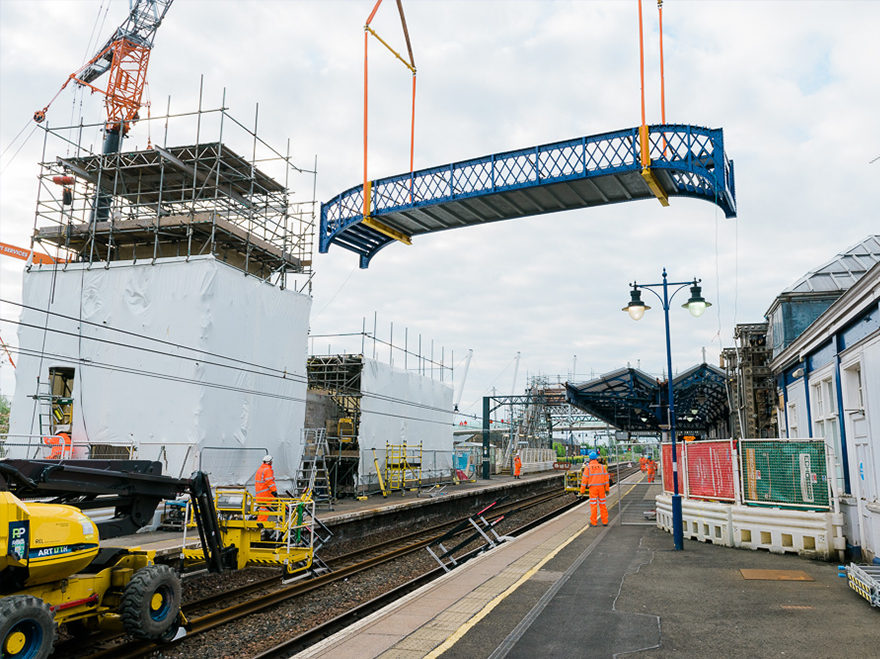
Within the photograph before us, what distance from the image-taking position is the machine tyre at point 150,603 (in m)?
7.52

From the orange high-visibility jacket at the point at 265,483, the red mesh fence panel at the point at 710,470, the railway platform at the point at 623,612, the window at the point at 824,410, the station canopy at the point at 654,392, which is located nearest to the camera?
the railway platform at the point at 623,612

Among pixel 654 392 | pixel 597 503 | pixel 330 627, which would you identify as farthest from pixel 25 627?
pixel 654 392

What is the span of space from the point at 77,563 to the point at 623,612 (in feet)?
20.9

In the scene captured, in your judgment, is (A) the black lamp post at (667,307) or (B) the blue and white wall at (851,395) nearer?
(B) the blue and white wall at (851,395)

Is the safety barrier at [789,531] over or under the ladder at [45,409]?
under

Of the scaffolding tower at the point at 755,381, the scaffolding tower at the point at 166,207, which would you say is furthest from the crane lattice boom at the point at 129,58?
the scaffolding tower at the point at 755,381

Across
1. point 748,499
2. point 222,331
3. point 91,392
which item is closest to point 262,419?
point 222,331

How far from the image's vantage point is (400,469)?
97.3ft

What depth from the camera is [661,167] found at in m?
12.0

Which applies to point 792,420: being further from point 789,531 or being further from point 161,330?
point 161,330

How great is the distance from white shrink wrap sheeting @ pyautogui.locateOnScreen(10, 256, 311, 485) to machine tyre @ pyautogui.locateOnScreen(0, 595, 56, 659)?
545 inches

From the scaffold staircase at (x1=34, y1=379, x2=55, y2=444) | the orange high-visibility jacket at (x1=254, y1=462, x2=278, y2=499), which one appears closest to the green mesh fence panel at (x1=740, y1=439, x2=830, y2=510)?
the orange high-visibility jacket at (x1=254, y1=462, x2=278, y2=499)

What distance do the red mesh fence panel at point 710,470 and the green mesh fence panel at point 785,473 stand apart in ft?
1.41

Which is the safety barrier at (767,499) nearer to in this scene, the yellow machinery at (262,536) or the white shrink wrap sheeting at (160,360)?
the yellow machinery at (262,536)
